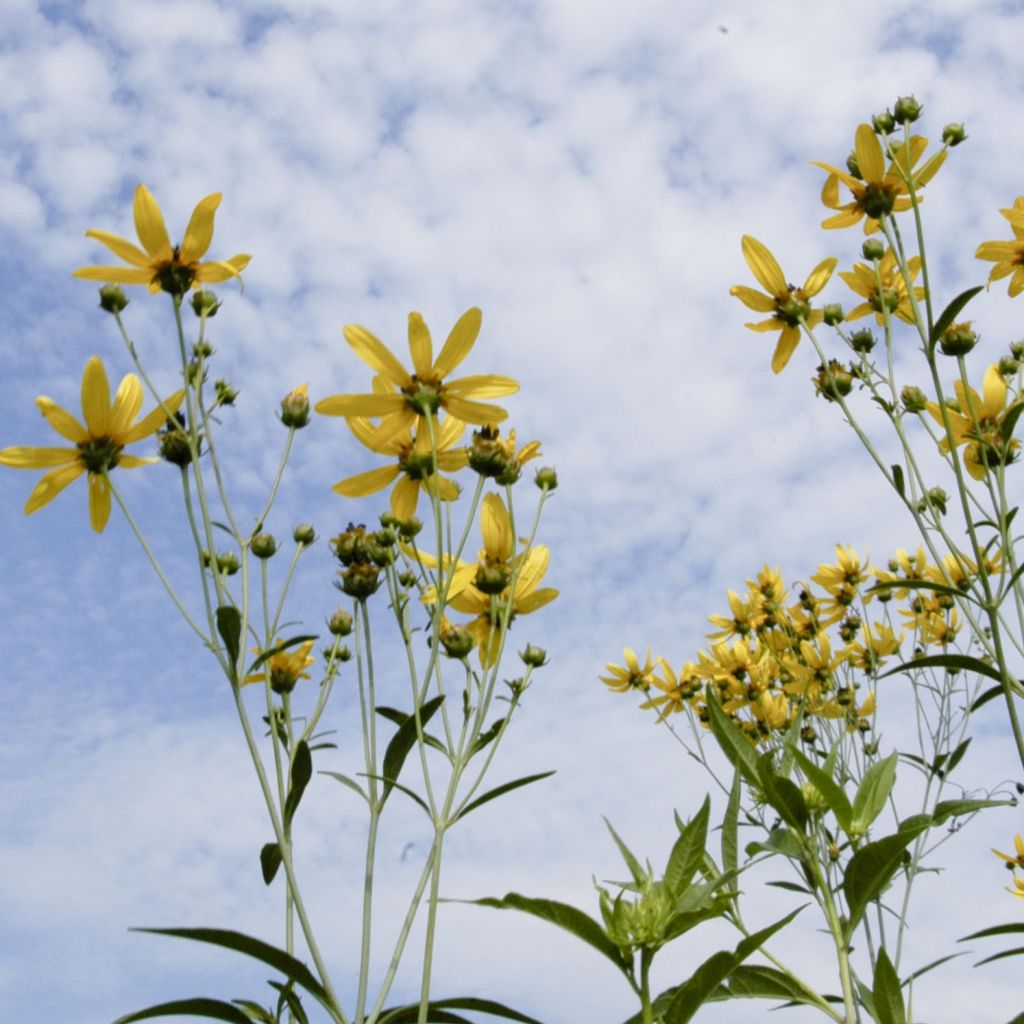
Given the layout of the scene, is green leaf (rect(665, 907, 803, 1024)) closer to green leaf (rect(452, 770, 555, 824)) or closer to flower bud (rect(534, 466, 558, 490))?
green leaf (rect(452, 770, 555, 824))

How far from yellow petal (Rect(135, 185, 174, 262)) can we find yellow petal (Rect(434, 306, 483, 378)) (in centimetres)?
55

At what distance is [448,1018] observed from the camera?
1.65m

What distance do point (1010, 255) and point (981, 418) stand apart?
462mm

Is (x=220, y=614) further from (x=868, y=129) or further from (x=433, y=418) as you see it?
(x=868, y=129)

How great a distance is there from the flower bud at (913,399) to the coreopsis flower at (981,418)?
0.08ft

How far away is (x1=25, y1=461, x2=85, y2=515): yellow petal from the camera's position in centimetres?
202

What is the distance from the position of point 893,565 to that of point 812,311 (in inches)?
95.1

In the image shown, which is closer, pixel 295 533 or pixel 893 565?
pixel 295 533

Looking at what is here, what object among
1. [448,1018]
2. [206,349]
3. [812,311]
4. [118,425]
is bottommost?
[448,1018]

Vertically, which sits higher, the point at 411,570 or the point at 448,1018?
the point at 411,570

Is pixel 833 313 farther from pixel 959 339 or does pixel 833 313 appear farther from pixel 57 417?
pixel 57 417

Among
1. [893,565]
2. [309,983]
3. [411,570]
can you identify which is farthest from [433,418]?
[893,565]

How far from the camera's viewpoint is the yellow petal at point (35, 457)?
1.98 m

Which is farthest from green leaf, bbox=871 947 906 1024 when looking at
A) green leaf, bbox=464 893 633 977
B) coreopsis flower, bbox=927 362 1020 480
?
coreopsis flower, bbox=927 362 1020 480
